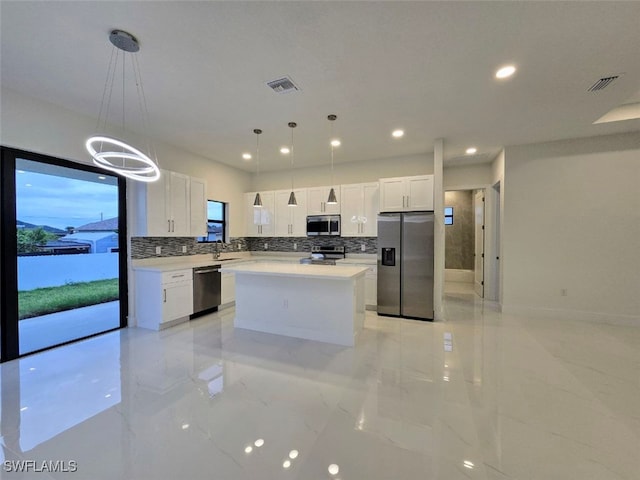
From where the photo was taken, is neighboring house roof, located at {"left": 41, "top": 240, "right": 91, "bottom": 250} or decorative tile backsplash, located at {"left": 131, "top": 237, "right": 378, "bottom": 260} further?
decorative tile backsplash, located at {"left": 131, "top": 237, "right": 378, "bottom": 260}

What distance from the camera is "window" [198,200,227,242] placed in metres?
5.75

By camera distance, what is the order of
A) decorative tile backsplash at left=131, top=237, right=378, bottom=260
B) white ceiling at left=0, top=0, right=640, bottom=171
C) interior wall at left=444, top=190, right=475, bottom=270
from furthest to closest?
interior wall at left=444, top=190, right=475, bottom=270 < decorative tile backsplash at left=131, top=237, right=378, bottom=260 < white ceiling at left=0, top=0, right=640, bottom=171

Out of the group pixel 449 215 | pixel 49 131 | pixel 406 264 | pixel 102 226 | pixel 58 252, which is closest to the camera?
pixel 49 131

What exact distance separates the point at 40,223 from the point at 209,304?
2.48 m

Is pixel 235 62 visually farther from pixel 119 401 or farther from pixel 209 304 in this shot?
pixel 209 304

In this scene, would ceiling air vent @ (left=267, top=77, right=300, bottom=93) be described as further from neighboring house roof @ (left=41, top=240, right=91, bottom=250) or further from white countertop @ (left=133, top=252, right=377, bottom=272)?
neighboring house roof @ (left=41, top=240, right=91, bottom=250)

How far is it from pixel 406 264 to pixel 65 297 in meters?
4.98

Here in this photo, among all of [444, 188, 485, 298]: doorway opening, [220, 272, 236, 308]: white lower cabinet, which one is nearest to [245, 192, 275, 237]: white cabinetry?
[220, 272, 236, 308]: white lower cabinet

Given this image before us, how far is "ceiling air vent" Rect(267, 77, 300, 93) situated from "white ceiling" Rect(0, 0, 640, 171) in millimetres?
81

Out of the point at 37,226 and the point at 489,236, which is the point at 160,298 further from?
the point at 489,236

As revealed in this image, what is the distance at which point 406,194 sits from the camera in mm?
4801

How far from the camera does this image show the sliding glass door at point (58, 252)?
3.11 m

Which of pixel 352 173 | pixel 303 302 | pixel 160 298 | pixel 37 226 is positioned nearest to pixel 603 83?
pixel 352 173

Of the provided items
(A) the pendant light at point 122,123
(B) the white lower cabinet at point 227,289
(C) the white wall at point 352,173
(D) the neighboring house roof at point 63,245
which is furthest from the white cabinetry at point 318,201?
(D) the neighboring house roof at point 63,245
